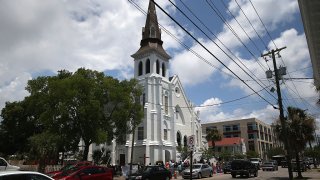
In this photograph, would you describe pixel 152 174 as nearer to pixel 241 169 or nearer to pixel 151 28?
pixel 241 169

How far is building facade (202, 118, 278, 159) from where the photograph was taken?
4065 inches

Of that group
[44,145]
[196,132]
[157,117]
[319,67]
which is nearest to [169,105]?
[157,117]

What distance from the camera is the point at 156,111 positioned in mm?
53656

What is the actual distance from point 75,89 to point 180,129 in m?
27.7

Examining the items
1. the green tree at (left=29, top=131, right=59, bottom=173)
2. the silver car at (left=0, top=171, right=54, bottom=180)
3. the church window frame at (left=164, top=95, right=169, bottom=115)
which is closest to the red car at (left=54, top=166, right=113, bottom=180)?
the silver car at (left=0, top=171, right=54, bottom=180)

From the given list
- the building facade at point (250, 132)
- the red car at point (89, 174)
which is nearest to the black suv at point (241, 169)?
the red car at point (89, 174)

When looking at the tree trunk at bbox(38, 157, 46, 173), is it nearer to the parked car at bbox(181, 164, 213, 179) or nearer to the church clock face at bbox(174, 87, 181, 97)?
the parked car at bbox(181, 164, 213, 179)

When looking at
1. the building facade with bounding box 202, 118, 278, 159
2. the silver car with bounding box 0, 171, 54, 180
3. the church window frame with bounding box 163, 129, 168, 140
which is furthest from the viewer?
the building facade with bounding box 202, 118, 278, 159

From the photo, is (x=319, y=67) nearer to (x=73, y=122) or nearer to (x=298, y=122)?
(x=298, y=122)

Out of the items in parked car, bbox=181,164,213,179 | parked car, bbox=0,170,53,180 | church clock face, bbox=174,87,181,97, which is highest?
church clock face, bbox=174,87,181,97

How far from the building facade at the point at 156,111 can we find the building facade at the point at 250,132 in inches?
1620

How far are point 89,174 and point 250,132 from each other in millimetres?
90783

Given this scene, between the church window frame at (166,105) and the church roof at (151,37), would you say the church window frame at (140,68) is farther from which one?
the church window frame at (166,105)

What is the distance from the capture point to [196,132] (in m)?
63.6
